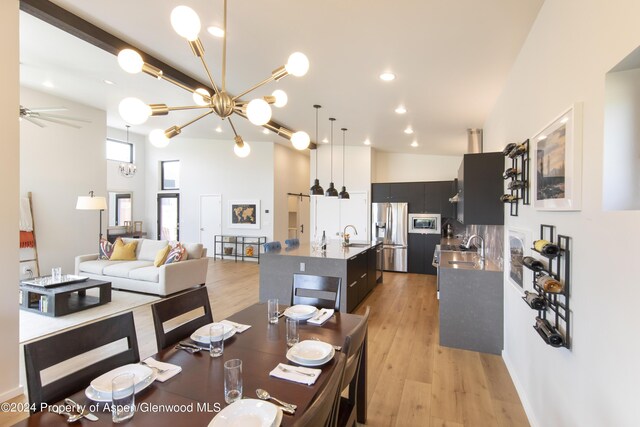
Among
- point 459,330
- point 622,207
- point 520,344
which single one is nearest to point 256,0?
point 622,207

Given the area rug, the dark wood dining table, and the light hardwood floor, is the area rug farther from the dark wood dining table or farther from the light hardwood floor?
the dark wood dining table

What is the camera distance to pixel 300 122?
6.07m

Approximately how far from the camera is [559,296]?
1.73 m

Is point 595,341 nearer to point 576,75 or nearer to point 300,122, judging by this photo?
point 576,75

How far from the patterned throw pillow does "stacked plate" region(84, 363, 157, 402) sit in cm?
437

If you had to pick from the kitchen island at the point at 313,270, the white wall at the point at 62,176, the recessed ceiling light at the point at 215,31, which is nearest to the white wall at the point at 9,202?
the recessed ceiling light at the point at 215,31

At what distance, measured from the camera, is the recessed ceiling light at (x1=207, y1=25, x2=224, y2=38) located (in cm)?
282

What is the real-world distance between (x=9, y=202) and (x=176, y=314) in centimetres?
175

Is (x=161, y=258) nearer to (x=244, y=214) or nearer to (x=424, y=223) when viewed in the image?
(x=244, y=214)

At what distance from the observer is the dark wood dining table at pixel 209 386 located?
112cm

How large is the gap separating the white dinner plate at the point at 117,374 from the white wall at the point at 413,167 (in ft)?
23.7

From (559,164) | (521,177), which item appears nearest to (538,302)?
(559,164)

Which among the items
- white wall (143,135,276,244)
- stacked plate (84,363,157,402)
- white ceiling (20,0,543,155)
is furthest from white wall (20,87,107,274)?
stacked plate (84,363,157,402)

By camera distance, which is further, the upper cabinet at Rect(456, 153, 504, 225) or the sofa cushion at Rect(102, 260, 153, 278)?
the sofa cushion at Rect(102, 260, 153, 278)
